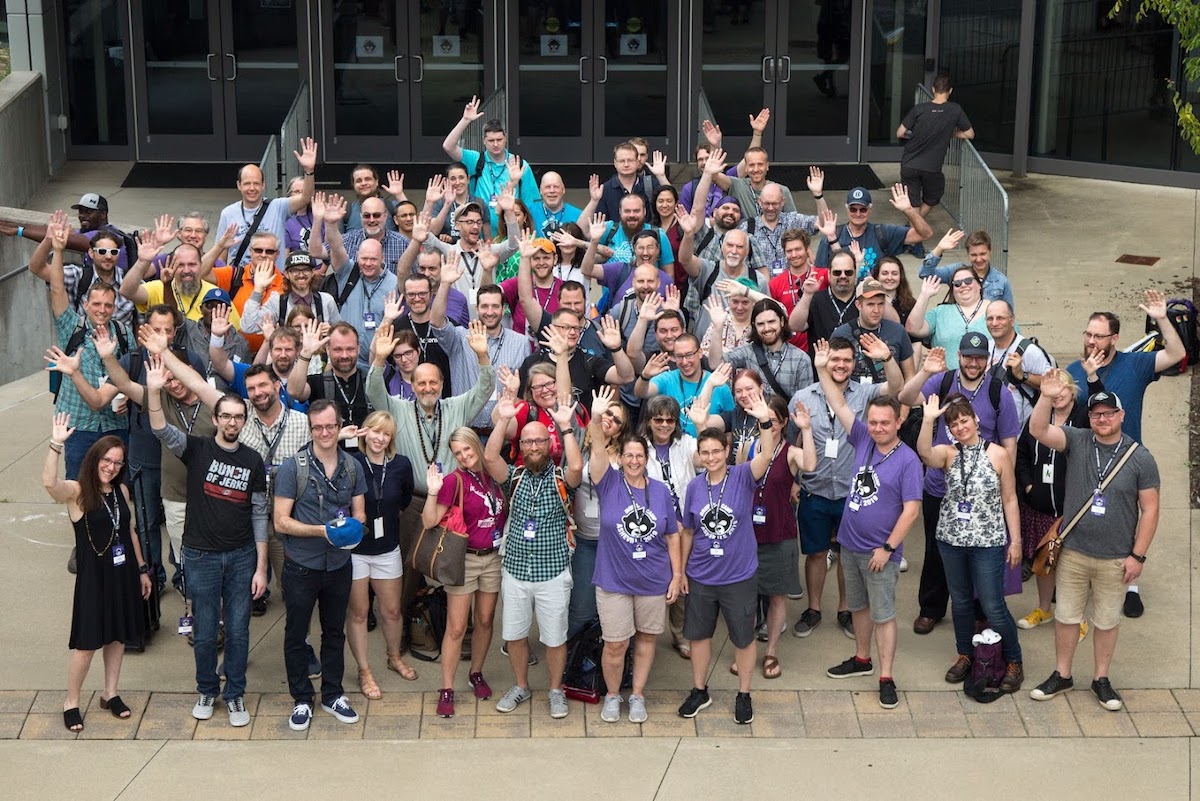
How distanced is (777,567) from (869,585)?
0.56 metres

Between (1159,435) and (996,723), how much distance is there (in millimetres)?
4433

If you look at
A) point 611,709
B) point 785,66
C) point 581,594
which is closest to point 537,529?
point 581,594

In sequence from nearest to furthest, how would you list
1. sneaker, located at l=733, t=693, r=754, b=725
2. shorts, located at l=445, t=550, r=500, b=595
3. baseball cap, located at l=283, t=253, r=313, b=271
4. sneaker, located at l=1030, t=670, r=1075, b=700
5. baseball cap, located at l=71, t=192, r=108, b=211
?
sneaker, located at l=733, t=693, r=754, b=725 < shorts, located at l=445, t=550, r=500, b=595 < sneaker, located at l=1030, t=670, r=1075, b=700 < baseball cap, located at l=283, t=253, r=313, b=271 < baseball cap, located at l=71, t=192, r=108, b=211

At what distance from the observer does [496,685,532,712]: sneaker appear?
30.0 feet

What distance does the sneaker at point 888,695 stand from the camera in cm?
915

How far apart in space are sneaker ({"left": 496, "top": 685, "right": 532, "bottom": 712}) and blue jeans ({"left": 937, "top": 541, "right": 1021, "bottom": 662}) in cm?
248

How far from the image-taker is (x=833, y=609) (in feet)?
33.8

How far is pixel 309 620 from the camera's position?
354 inches

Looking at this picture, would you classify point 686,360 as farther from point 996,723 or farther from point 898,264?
point 996,723

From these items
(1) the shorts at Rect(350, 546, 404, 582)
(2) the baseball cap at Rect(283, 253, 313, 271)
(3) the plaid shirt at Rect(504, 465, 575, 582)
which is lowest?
(1) the shorts at Rect(350, 546, 404, 582)

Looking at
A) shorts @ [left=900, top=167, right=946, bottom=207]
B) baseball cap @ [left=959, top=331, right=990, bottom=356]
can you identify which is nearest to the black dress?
baseball cap @ [left=959, top=331, right=990, bottom=356]

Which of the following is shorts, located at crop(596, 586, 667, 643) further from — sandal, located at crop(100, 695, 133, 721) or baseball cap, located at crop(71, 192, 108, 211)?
baseball cap, located at crop(71, 192, 108, 211)

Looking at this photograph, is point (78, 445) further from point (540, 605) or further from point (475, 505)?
point (540, 605)

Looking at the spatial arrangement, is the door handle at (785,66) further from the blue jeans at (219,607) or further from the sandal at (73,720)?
the sandal at (73,720)
